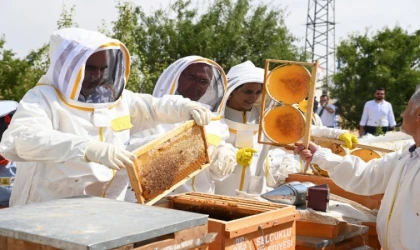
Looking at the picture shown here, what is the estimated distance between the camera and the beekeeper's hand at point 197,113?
132 inches

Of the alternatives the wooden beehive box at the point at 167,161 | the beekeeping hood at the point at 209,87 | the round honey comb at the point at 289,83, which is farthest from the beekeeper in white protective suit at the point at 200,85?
the wooden beehive box at the point at 167,161

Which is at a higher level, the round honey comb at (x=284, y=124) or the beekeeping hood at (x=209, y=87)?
the beekeeping hood at (x=209, y=87)

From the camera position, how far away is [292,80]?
12.6 ft

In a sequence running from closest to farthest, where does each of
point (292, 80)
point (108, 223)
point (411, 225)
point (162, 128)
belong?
point (108, 223) < point (411, 225) < point (292, 80) < point (162, 128)

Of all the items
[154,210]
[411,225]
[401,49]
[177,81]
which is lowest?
[411,225]

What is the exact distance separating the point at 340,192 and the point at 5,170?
2.95 metres

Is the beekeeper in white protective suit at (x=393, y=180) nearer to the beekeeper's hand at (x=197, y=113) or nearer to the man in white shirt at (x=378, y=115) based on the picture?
the beekeeper's hand at (x=197, y=113)

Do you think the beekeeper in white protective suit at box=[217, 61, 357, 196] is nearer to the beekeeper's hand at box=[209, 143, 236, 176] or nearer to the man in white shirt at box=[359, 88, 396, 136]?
the beekeeper's hand at box=[209, 143, 236, 176]

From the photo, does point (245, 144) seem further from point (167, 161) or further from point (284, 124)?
point (167, 161)

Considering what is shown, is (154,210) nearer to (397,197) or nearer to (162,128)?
(397,197)

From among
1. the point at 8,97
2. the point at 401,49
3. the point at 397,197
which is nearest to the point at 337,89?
the point at 401,49

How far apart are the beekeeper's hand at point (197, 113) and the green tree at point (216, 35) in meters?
13.7

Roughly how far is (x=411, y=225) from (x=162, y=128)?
212 cm

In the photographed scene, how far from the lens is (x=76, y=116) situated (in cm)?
328
